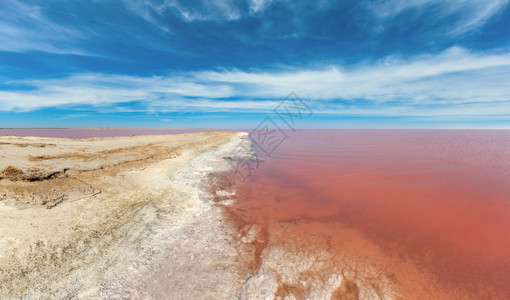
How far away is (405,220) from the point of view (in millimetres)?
4840

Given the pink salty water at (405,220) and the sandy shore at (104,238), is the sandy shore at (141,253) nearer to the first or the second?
the sandy shore at (104,238)

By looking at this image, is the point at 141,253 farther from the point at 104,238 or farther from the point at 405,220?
the point at 405,220

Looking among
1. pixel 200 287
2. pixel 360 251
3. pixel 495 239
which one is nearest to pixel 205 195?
pixel 200 287

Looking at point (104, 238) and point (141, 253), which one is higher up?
point (104, 238)

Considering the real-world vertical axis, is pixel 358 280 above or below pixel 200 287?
below

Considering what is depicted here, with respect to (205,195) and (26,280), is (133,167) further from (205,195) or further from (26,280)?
(26,280)

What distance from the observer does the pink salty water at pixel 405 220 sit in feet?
10.5

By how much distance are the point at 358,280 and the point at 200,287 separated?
2369 millimetres

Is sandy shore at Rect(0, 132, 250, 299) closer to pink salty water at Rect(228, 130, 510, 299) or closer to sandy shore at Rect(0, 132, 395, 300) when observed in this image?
sandy shore at Rect(0, 132, 395, 300)

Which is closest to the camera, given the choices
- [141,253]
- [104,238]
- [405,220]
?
[141,253]

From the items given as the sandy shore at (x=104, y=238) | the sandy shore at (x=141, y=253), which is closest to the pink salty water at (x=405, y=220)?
the sandy shore at (x=141, y=253)

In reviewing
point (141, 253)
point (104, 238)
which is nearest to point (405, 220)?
point (141, 253)

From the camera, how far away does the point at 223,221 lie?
473 centimetres

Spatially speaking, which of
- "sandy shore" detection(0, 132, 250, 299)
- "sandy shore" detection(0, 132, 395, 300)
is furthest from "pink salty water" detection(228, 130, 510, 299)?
"sandy shore" detection(0, 132, 250, 299)
